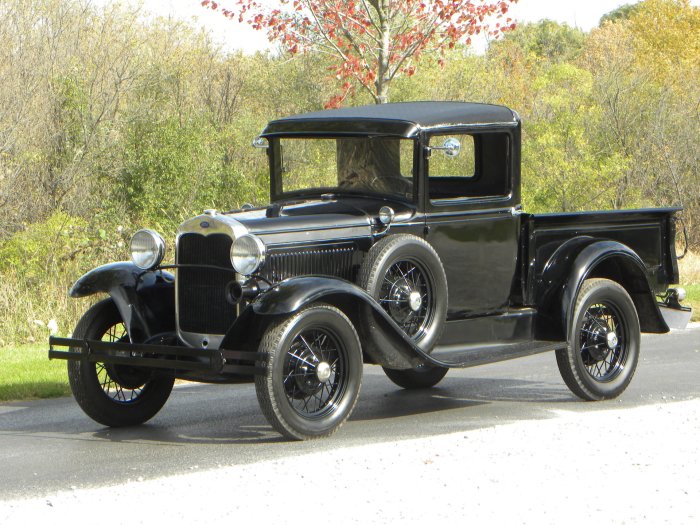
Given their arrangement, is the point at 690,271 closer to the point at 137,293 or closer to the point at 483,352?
the point at 483,352

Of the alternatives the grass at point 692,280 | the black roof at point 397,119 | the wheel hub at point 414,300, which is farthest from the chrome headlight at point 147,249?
the grass at point 692,280

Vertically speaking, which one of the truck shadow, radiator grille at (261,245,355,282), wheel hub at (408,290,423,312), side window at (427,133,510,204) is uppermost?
side window at (427,133,510,204)

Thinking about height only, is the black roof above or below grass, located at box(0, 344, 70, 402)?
above

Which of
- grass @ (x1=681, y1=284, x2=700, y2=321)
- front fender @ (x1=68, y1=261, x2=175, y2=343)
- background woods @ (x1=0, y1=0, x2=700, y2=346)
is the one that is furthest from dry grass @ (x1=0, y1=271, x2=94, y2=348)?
grass @ (x1=681, y1=284, x2=700, y2=321)

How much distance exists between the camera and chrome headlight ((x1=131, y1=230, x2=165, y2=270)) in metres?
7.20

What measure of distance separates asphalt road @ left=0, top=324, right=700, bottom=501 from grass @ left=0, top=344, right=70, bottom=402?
0.90ft

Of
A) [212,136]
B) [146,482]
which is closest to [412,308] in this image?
[146,482]

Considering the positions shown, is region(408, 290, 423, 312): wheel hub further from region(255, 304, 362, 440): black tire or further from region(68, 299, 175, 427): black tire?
region(68, 299, 175, 427): black tire

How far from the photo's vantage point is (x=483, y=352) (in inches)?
296

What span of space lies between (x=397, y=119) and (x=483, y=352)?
68.4 inches

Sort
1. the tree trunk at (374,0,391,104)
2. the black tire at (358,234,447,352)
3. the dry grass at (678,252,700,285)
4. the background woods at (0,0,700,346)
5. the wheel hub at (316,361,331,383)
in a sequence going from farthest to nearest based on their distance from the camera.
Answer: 1. the dry grass at (678,252,700,285)
2. the background woods at (0,0,700,346)
3. the tree trunk at (374,0,391,104)
4. the black tire at (358,234,447,352)
5. the wheel hub at (316,361,331,383)

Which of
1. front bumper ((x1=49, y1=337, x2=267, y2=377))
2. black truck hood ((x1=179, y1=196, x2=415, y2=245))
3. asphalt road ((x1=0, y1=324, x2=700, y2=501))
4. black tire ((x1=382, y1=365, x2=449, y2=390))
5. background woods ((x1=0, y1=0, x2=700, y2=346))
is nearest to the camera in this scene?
asphalt road ((x1=0, y1=324, x2=700, y2=501))

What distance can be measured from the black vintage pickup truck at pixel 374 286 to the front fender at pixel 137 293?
0.03 ft

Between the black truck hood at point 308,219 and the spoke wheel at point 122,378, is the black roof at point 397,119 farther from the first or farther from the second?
the spoke wheel at point 122,378
